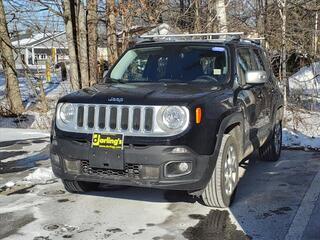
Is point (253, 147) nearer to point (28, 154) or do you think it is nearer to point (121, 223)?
point (121, 223)

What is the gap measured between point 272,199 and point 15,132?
670 centimetres

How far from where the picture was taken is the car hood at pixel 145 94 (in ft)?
16.0

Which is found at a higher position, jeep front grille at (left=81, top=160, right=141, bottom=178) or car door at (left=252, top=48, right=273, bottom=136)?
car door at (left=252, top=48, right=273, bottom=136)

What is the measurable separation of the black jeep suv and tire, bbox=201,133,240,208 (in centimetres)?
1

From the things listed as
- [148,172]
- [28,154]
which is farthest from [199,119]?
[28,154]

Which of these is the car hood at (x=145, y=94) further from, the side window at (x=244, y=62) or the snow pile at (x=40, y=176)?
the snow pile at (x=40, y=176)

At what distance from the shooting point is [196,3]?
13.8 metres

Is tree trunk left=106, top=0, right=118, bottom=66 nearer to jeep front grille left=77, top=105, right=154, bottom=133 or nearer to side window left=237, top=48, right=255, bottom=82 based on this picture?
side window left=237, top=48, right=255, bottom=82

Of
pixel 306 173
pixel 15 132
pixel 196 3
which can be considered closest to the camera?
pixel 306 173

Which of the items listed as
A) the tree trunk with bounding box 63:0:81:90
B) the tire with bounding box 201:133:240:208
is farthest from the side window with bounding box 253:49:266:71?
the tree trunk with bounding box 63:0:81:90

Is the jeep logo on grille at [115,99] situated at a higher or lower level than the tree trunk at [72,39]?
lower

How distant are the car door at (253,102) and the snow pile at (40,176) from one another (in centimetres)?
272

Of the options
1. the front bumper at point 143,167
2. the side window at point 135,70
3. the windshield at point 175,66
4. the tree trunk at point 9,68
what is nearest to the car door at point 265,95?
the windshield at point 175,66

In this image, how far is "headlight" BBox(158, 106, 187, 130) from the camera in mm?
4762
